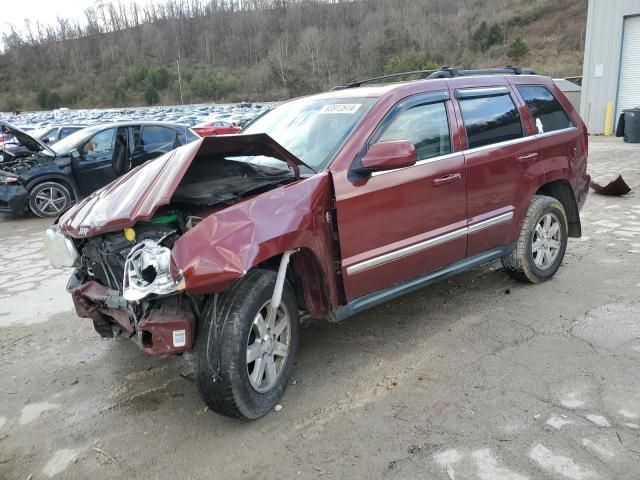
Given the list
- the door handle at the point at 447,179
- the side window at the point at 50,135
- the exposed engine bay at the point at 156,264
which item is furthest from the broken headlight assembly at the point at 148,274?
the side window at the point at 50,135

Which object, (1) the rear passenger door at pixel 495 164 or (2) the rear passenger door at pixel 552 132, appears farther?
(2) the rear passenger door at pixel 552 132

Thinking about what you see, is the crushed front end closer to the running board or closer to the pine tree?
the running board

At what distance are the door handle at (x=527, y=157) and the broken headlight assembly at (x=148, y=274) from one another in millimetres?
3097

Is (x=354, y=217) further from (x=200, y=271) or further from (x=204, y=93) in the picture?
(x=204, y=93)

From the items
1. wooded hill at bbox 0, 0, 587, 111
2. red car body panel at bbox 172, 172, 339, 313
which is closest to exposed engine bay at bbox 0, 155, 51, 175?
red car body panel at bbox 172, 172, 339, 313

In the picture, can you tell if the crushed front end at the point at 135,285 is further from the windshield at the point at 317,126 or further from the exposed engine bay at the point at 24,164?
the exposed engine bay at the point at 24,164

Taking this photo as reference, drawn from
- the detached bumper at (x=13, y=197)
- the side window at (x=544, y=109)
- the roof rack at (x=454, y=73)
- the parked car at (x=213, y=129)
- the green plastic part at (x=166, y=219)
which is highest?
the roof rack at (x=454, y=73)

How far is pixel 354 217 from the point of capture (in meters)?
3.39

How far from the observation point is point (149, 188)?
3.03 metres

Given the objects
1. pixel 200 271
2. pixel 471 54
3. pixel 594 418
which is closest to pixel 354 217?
pixel 200 271

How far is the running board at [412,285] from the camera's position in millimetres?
3479

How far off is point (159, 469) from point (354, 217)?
1.78m

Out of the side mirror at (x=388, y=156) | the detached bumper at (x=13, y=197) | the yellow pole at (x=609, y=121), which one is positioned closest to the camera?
the side mirror at (x=388, y=156)

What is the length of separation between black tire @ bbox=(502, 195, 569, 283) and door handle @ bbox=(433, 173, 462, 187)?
1068 mm
